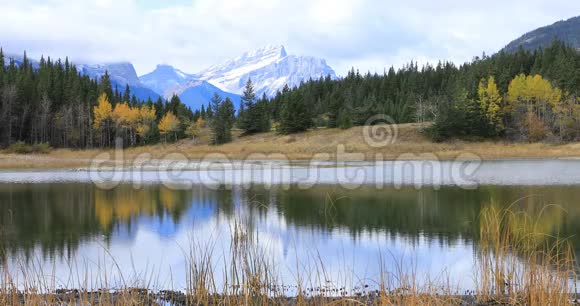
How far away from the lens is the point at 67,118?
75.7 metres

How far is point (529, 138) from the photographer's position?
59.6m

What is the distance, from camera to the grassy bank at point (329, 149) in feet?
164

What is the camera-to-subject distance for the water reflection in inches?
450

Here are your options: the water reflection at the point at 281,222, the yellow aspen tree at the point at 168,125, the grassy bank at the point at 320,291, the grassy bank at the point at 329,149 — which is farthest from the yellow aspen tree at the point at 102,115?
the grassy bank at the point at 320,291

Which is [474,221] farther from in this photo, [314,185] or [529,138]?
[529,138]

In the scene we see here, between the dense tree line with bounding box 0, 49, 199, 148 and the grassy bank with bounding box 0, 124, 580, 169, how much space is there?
678 centimetres

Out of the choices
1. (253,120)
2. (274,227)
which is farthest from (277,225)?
(253,120)

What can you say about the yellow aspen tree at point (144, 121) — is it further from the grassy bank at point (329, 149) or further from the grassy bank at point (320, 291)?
the grassy bank at point (320, 291)

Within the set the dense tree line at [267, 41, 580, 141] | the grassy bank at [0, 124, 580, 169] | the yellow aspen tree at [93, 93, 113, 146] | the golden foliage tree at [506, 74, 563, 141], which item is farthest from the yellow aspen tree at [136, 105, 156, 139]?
the golden foliage tree at [506, 74, 563, 141]

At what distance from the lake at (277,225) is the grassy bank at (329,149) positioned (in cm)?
2272

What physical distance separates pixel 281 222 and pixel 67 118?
69.0 m

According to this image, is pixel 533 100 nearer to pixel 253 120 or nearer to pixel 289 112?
pixel 289 112

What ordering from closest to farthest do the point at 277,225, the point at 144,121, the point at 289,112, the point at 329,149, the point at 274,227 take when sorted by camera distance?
the point at 274,227
the point at 277,225
the point at 329,149
the point at 289,112
the point at 144,121

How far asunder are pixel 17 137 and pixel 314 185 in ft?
210
